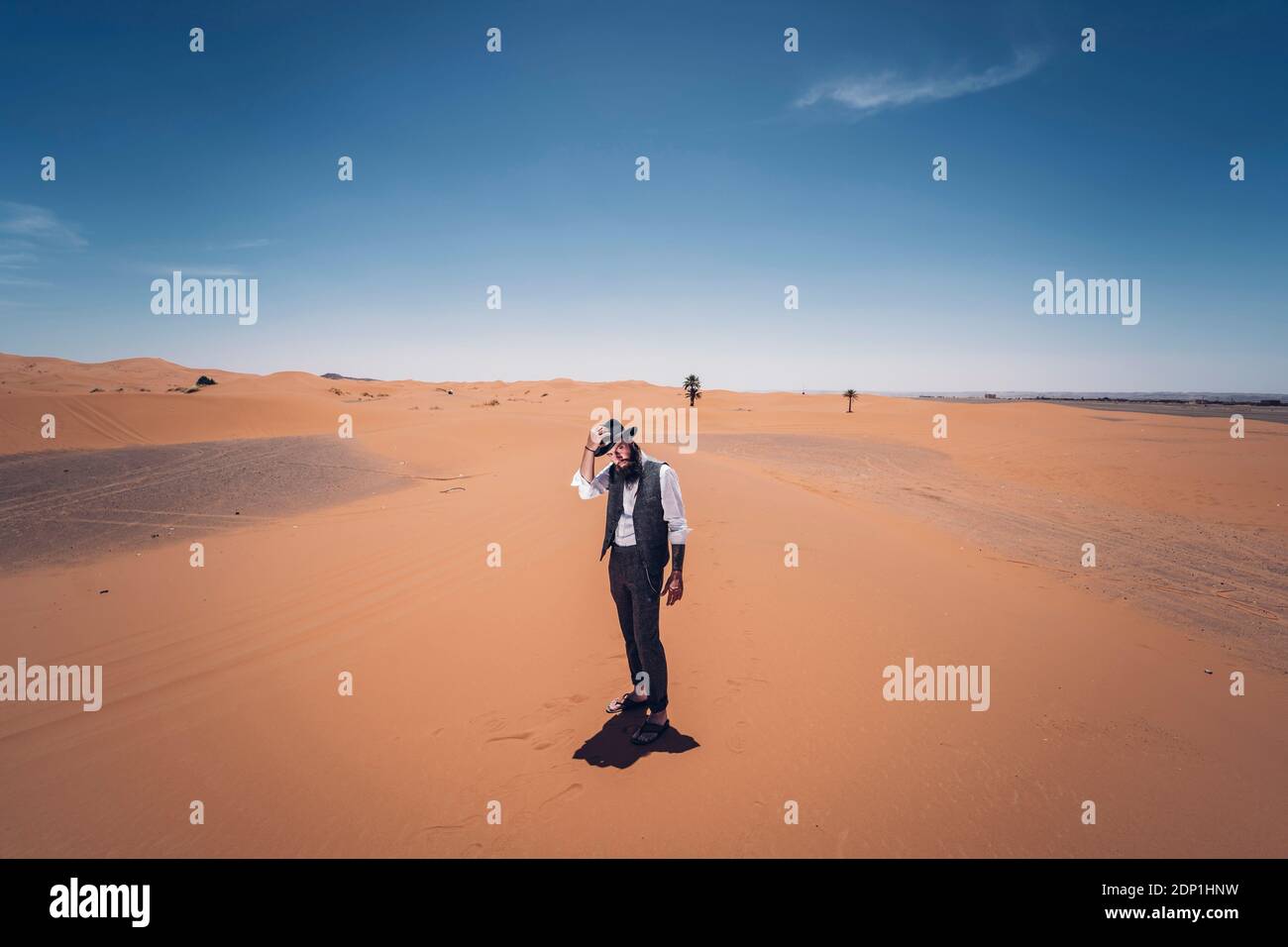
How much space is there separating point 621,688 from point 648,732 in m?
0.77

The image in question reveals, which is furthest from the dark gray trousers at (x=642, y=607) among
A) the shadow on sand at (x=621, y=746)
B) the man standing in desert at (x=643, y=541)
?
the shadow on sand at (x=621, y=746)

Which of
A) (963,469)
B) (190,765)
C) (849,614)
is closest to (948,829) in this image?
(849,614)

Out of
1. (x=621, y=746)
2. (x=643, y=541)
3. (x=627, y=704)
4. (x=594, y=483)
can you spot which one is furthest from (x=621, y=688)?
(x=594, y=483)

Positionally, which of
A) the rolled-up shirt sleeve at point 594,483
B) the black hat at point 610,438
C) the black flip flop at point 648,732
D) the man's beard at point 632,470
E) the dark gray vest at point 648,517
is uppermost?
the black hat at point 610,438

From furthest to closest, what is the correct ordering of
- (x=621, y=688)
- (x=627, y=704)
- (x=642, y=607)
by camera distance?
(x=621, y=688) < (x=627, y=704) < (x=642, y=607)

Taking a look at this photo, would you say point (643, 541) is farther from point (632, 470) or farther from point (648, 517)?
point (632, 470)

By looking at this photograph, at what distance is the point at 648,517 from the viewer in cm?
358

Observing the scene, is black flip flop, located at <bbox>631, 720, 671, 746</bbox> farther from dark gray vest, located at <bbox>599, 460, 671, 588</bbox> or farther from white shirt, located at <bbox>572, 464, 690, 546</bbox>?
white shirt, located at <bbox>572, 464, 690, 546</bbox>

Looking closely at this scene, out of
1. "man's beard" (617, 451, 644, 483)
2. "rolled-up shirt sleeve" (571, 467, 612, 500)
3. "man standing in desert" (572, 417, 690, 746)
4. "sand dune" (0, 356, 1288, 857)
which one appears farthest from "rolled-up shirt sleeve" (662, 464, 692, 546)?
"sand dune" (0, 356, 1288, 857)

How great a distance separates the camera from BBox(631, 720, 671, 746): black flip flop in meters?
3.49

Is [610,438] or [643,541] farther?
[610,438]

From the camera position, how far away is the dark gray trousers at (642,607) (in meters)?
3.61

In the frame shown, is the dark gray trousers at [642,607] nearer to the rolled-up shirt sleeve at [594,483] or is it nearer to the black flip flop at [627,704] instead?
the black flip flop at [627,704]

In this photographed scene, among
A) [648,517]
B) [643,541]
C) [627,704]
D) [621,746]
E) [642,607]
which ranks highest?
[648,517]
